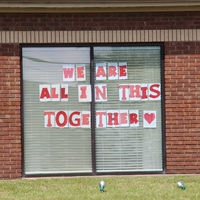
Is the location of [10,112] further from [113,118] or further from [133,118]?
[133,118]

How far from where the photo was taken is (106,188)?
9734 mm

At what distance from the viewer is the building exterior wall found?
1082cm

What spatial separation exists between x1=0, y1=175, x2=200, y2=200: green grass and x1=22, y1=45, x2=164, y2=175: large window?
0.58m

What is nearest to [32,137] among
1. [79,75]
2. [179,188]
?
[79,75]

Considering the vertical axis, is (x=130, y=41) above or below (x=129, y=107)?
above

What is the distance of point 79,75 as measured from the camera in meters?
11.1

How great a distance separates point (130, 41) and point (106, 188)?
334 cm

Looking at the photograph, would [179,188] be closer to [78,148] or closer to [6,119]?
[78,148]

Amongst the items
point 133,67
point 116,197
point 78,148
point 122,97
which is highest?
point 133,67

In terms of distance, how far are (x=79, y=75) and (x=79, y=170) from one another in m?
2.14

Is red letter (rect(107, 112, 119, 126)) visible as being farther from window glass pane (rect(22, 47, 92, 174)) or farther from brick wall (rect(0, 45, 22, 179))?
brick wall (rect(0, 45, 22, 179))

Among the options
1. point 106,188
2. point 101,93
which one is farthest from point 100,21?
point 106,188

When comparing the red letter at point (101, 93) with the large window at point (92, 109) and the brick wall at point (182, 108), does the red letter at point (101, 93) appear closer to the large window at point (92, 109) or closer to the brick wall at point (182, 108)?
the large window at point (92, 109)

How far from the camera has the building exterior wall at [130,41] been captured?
1082 cm
